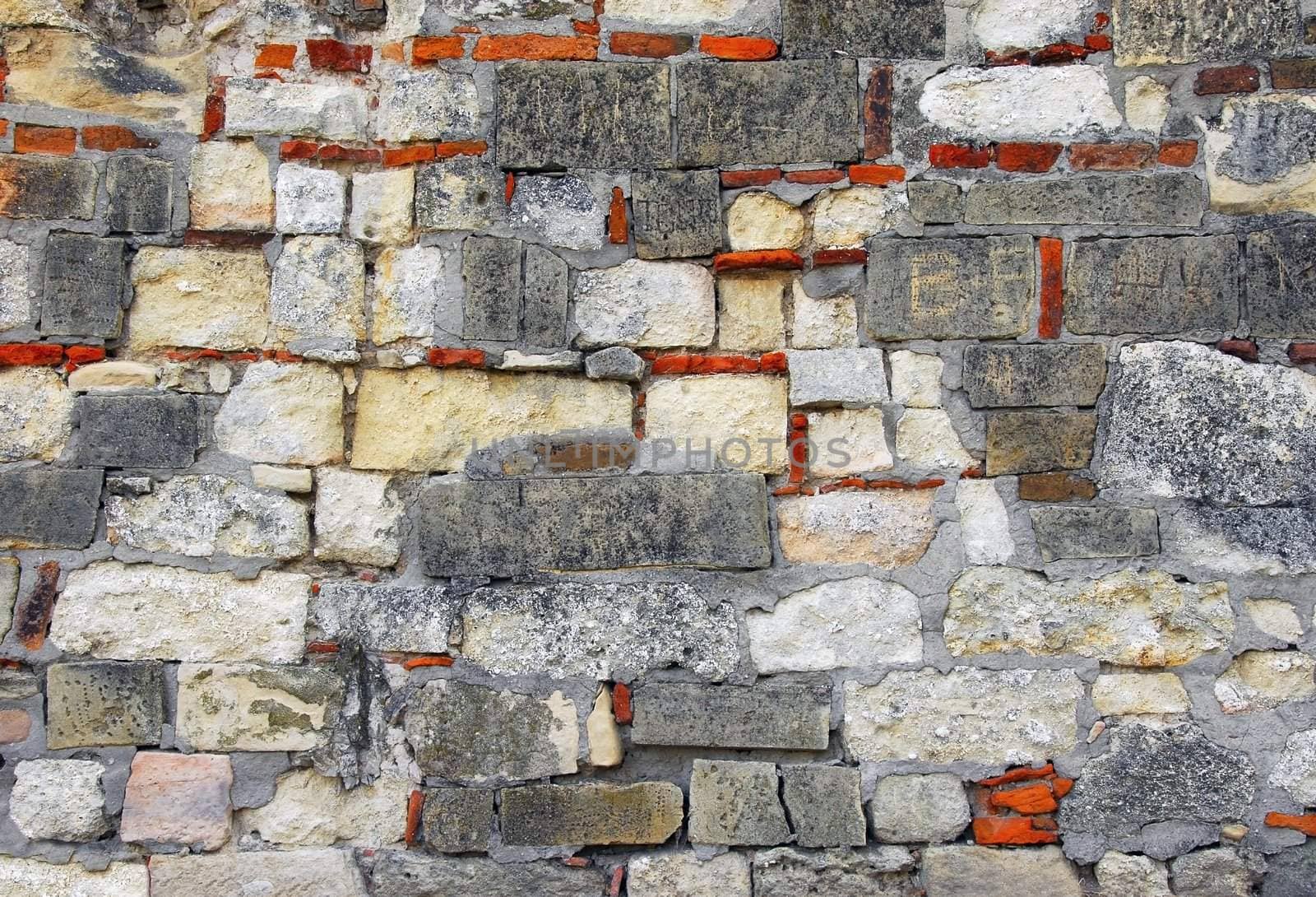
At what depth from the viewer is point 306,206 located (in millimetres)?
2432

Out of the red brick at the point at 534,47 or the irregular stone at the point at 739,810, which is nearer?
the irregular stone at the point at 739,810

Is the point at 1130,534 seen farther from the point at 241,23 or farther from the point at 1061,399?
the point at 241,23

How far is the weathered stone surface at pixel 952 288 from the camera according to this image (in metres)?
2.38

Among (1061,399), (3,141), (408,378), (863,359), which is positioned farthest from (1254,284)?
(3,141)

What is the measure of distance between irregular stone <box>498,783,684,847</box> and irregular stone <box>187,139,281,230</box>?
1.56 metres

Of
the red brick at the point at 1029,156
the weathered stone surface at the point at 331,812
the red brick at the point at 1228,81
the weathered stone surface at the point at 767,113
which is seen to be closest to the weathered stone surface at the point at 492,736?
the weathered stone surface at the point at 331,812

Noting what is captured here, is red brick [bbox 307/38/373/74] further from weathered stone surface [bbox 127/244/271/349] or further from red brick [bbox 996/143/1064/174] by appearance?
red brick [bbox 996/143/1064/174]

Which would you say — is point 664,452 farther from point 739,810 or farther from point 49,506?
point 49,506

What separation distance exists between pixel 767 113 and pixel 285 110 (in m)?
1.20

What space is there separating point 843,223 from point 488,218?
874mm

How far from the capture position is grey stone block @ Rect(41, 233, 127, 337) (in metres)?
2.38

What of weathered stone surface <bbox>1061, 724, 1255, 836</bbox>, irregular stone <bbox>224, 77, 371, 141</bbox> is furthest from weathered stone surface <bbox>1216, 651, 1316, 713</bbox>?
irregular stone <bbox>224, 77, 371, 141</bbox>

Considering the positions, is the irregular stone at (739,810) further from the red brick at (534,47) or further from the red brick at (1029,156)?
the red brick at (534,47)

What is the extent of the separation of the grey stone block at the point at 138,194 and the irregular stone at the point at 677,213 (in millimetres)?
1160
